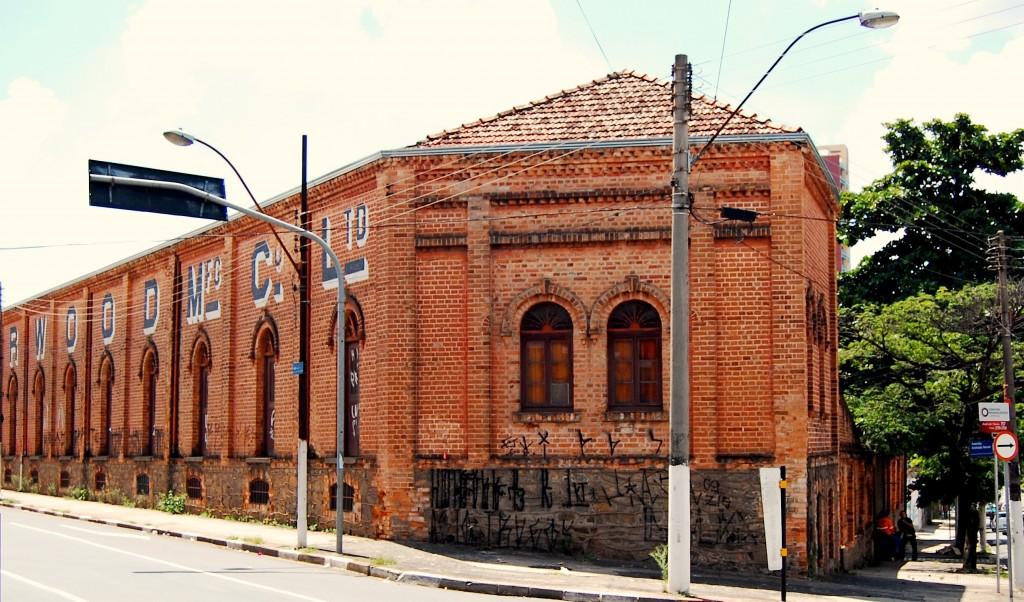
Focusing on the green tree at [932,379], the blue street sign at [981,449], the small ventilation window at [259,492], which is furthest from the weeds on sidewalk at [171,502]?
the blue street sign at [981,449]

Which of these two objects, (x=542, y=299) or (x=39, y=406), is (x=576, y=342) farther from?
(x=39, y=406)

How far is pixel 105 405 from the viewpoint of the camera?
129 feet

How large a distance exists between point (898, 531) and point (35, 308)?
32970mm

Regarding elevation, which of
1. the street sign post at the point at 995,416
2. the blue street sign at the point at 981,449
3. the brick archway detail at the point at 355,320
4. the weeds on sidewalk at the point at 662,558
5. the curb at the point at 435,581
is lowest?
the curb at the point at 435,581

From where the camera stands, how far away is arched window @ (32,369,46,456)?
46.1 meters

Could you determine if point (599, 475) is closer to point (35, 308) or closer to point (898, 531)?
point (898, 531)

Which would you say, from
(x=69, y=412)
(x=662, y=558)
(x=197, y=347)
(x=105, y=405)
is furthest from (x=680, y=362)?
(x=69, y=412)

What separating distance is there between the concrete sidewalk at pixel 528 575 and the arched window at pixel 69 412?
51.3 feet

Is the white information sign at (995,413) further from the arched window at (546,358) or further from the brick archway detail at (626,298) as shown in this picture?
the arched window at (546,358)

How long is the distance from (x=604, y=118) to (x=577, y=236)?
2525 millimetres

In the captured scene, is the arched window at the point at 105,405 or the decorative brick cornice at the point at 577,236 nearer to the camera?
the decorative brick cornice at the point at 577,236

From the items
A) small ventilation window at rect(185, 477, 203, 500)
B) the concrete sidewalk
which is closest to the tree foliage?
the concrete sidewalk

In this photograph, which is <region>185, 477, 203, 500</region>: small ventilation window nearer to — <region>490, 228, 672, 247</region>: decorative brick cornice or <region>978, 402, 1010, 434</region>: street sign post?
<region>490, 228, 672, 247</region>: decorative brick cornice

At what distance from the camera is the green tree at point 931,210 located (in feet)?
136
